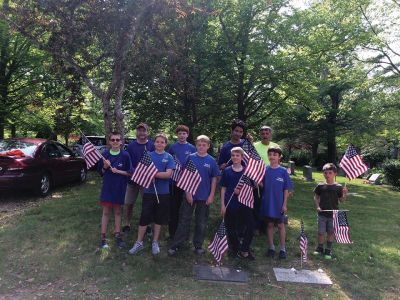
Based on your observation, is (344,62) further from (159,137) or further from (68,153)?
(159,137)

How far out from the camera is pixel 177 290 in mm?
4676

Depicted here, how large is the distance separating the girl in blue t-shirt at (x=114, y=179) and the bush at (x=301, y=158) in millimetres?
29065

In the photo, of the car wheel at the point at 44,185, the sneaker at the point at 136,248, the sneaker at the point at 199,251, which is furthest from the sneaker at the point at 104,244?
the car wheel at the point at 44,185

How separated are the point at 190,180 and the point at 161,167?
479mm

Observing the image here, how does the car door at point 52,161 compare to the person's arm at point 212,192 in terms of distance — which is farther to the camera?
the car door at point 52,161

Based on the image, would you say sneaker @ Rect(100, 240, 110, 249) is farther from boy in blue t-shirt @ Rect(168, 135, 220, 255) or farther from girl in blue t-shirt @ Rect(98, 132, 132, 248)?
boy in blue t-shirt @ Rect(168, 135, 220, 255)

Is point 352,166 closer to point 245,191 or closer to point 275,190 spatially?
point 275,190

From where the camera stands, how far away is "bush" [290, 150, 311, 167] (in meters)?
33.4

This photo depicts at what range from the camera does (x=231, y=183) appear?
5617 millimetres

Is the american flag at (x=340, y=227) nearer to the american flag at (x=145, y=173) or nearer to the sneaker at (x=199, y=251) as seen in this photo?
the sneaker at (x=199, y=251)

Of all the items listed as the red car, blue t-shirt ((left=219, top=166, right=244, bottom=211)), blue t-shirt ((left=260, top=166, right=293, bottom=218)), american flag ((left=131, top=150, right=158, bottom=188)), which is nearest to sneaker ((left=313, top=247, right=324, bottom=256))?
blue t-shirt ((left=260, top=166, right=293, bottom=218))

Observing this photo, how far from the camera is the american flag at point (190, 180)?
17.7 ft

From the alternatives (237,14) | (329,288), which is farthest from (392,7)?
(329,288)

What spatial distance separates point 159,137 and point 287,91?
9.47 meters
